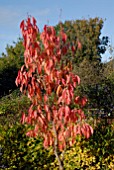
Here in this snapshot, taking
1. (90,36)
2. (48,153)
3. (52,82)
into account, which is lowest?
(48,153)

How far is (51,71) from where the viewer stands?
16.3 ft

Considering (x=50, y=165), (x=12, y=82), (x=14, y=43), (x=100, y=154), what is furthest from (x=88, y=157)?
(x=14, y=43)

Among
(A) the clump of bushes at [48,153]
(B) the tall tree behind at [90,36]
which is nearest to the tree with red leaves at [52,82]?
(A) the clump of bushes at [48,153]

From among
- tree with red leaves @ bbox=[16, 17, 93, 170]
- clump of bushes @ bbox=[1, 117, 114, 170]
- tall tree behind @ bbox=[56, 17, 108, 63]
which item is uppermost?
tall tree behind @ bbox=[56, 17, 108, 63]

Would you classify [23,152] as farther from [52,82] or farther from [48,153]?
[52,82]

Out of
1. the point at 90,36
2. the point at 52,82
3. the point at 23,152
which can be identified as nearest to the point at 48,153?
the point at 23,152

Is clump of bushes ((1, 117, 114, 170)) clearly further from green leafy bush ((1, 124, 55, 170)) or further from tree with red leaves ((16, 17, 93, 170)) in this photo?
tree with red leaves ((16, 17, 93, 170))

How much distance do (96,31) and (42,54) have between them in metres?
39.4

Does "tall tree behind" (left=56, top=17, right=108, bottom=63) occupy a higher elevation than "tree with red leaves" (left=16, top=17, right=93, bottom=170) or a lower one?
higher

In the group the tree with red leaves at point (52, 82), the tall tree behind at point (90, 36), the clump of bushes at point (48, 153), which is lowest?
the clump of bushes at point (48, 153)

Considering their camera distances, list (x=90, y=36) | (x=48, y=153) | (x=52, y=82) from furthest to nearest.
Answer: (x=90, y=36) < (x=48, y=153) < (x=52, y=82)

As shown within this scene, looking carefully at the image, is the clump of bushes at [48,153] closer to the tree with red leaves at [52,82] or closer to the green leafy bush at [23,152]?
the green leafy bush at [23,152]

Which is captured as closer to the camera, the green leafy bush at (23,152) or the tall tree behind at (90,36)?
the green leafy bush at (23,152)

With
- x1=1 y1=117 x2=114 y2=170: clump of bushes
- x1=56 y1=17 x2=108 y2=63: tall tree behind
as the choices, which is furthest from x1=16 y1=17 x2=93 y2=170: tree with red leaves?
x1=56 y1=17 x2=108 y2=63: tall tree behind
